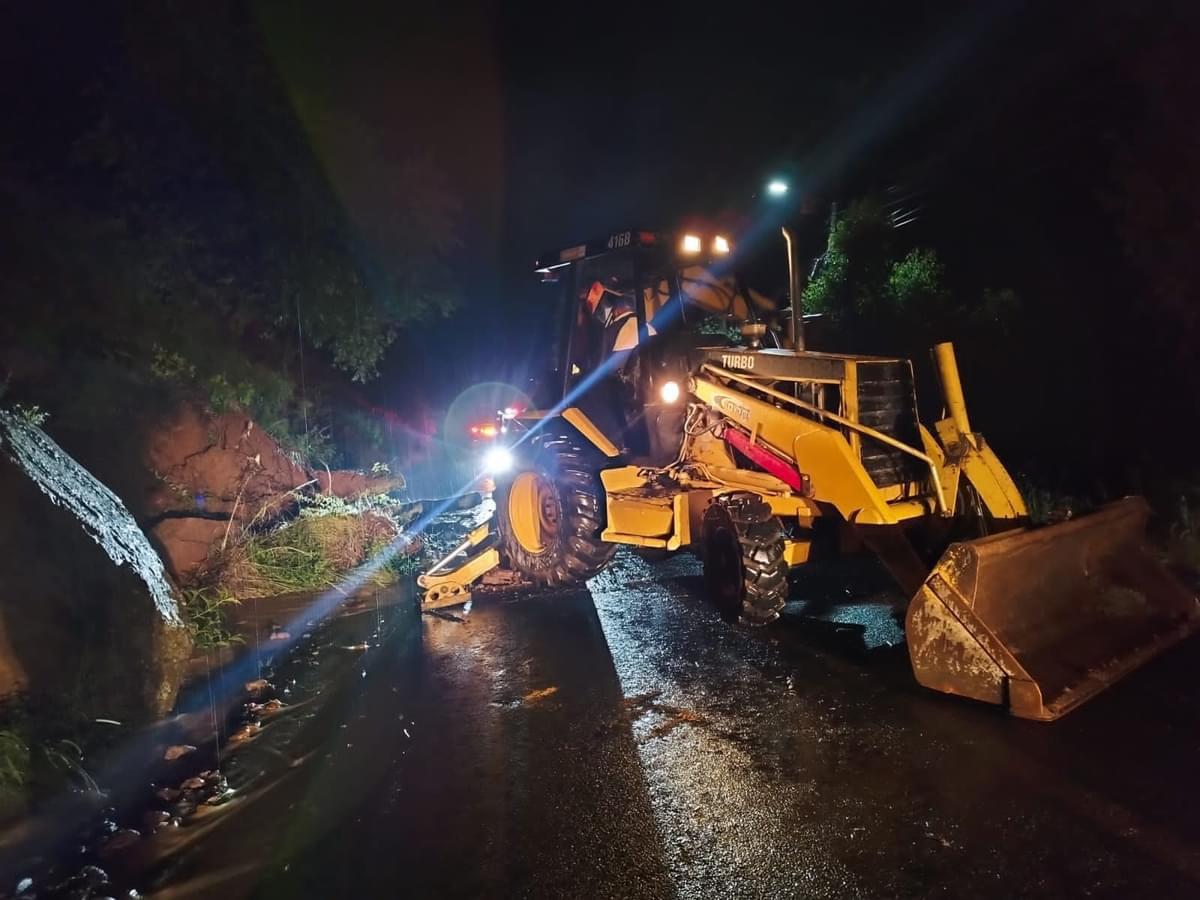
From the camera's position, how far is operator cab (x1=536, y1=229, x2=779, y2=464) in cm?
693

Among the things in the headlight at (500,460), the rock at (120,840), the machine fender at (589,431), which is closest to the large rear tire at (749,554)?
the machine fender at (589,431)

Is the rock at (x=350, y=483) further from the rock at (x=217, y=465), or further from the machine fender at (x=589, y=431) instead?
the machine fender at (x=589, y=431)

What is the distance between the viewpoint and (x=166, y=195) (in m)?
7.43

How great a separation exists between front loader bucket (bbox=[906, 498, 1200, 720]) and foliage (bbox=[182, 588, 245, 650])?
5.38m

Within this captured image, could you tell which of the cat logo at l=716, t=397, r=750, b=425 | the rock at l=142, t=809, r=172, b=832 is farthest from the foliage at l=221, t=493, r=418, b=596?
the cat logo at l=716, t=397, r=750, b=425

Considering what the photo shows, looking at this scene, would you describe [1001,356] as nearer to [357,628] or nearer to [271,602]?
[357,628]

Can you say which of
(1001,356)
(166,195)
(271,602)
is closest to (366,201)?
(166,195)

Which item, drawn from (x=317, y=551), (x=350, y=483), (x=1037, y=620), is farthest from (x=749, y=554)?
(x=350, y=483)

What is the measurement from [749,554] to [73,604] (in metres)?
4.41

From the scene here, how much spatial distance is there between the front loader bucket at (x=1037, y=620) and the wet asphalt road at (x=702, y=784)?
158 millimetres

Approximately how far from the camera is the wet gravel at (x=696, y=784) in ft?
11.0

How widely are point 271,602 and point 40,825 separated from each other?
13.0 feet

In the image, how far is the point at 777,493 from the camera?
609 centimetres

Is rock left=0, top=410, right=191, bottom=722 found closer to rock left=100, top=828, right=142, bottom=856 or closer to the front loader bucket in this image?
rock left=100, top=828, right=142, bottom=856
